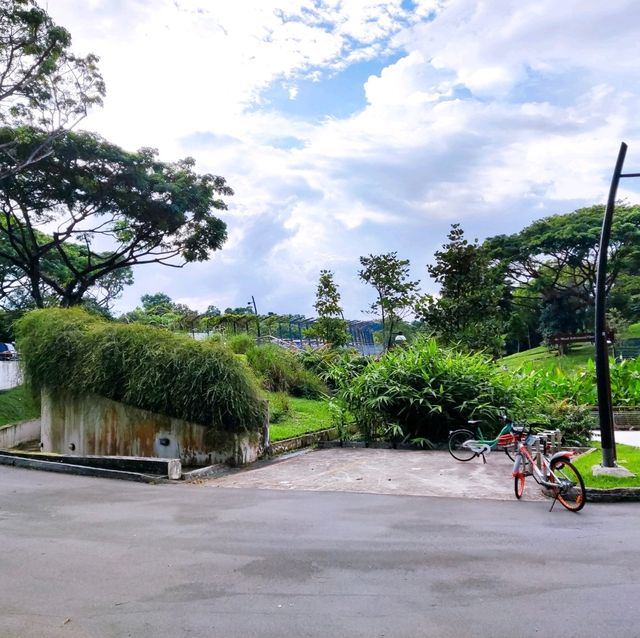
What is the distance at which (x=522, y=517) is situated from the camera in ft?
24.7

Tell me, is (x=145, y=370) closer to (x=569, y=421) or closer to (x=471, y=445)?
(x=471, y=445)

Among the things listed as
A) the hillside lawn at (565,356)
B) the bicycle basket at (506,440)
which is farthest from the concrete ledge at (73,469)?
the hillside lawn at (565,356)

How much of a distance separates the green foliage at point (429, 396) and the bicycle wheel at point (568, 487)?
18.1ft

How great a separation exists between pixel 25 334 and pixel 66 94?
8.96m

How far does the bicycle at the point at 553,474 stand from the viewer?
311 inches

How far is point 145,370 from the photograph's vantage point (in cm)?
1257

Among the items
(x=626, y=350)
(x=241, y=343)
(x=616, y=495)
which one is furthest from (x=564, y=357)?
(x=616, y=495)

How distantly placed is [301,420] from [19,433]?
7.47 m

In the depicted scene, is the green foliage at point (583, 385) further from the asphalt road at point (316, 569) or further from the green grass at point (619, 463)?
the asphalt road at point (316, 569)

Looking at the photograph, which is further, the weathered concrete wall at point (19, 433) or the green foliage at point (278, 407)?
the green foliage at point (278, 407)

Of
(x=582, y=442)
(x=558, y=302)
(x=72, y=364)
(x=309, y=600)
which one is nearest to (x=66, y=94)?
(x=72, y=364)

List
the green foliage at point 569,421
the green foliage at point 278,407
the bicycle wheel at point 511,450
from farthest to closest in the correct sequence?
1. the green foliage at point 278,407
2. the green foliage at point 569,421
3. the bicycle wheel at point 511,450

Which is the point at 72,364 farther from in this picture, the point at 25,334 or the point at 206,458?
the point at 206,458

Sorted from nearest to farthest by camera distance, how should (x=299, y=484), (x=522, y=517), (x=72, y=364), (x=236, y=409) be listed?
1. (x=522, y=517)
2. (x=299, y=484)
3. (x=236, y=409)
4. (x=72, y=364)
